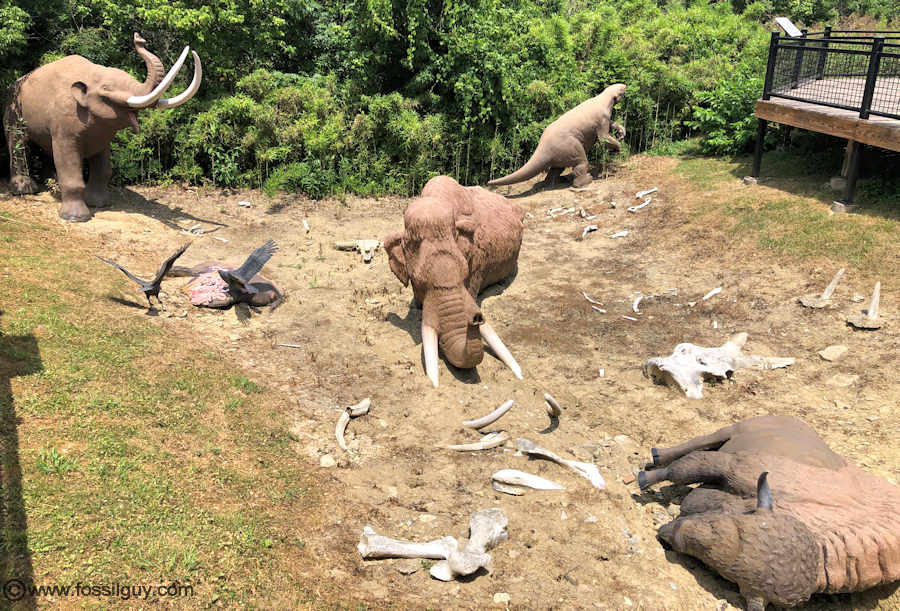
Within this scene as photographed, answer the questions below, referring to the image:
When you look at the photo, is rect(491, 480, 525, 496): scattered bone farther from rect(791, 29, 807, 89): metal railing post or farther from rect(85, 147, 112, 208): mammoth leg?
rect(791, 29, 807, 89): metal railing post

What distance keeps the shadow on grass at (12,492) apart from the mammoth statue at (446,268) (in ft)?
12.3

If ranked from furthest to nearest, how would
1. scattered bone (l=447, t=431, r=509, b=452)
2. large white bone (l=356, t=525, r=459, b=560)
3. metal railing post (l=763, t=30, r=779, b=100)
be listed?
metal railing post (l=763, t=30, r=779, b=100) → scattered bone (l=447, t=431, r=509, b=452) → large white bone (l=356, t=525, r=459, b=560)

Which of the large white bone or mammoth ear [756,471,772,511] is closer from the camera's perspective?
mammoth ear [756,471,772,511]

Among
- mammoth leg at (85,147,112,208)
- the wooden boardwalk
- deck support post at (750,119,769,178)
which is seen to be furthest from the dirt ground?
the wooden boardwalk

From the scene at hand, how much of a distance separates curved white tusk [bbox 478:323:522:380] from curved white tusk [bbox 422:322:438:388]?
561 millimetres

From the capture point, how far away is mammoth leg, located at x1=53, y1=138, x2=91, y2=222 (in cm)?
1001

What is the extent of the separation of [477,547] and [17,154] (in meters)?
10.5

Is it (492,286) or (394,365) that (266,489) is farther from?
(492,286)

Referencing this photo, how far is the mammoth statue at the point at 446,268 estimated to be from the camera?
6969 mm

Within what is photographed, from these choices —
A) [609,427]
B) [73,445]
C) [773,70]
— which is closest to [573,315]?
[609,427]

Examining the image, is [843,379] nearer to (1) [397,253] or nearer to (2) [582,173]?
(1) [397,253]

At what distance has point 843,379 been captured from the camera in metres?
6.75

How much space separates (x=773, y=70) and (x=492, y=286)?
23.1 ft

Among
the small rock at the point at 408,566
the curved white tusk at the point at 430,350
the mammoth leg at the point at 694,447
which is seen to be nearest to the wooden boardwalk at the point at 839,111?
the mammoth leg at the point at 694,447
